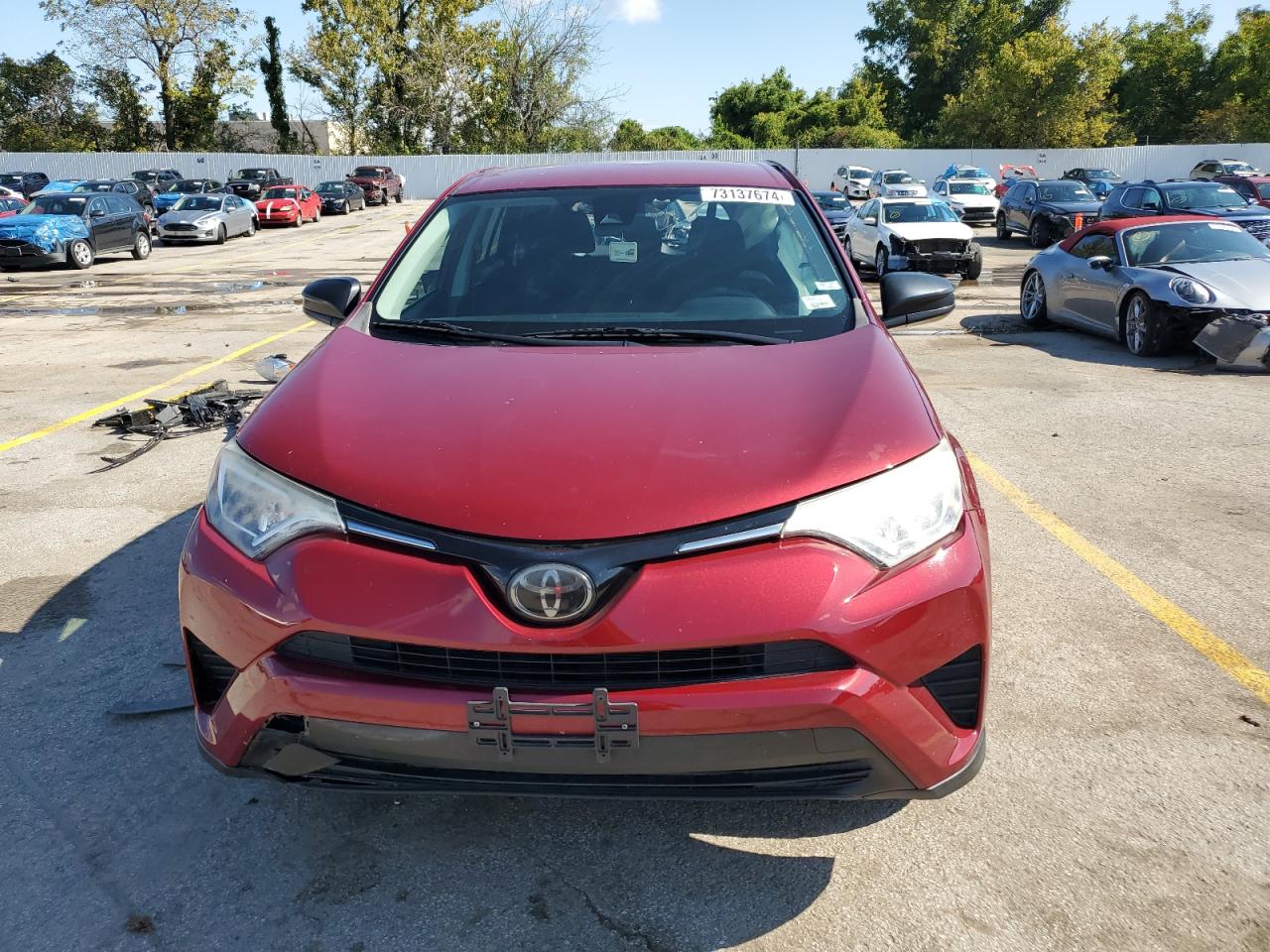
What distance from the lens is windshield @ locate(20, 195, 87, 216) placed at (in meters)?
23.1

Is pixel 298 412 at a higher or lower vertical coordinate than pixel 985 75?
lower

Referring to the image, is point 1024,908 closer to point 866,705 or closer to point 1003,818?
point 1003,818

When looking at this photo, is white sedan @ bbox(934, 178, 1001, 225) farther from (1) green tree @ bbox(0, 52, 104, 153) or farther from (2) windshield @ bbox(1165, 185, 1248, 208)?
(1) green tree @ bbox(0, 52, 104, 153)

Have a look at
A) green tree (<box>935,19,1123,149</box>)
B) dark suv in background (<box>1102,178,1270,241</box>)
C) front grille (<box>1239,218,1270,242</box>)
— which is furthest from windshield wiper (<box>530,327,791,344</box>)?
green tree (<box>935,19,1123,149</box>)

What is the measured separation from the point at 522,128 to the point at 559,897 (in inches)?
2519

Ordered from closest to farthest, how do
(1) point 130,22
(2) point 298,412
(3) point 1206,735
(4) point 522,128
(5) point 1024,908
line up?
(5) point 1024,908 → (2) point 298,412 → (3) point 1206,735 → (1) point 130,22 → (4) point 522,128

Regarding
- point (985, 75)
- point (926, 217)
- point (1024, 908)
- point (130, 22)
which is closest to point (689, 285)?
point (1024, 908)

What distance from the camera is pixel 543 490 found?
2.24 metres

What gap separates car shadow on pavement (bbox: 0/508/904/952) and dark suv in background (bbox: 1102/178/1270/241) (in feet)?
58.7

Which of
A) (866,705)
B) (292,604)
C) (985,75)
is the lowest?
(866,705)

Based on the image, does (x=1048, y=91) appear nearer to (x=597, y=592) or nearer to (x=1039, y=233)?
(x=1039, y=233)

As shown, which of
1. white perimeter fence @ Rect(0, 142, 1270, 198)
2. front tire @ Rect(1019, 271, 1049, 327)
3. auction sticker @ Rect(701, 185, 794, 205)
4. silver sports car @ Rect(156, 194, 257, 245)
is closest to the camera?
auction sticker @ Rect(701, 185, 794, 205)

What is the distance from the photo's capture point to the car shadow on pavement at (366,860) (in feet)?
7.74

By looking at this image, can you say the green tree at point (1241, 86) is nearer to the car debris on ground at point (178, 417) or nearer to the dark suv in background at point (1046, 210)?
the dark suv in background at point (1046, 210)
